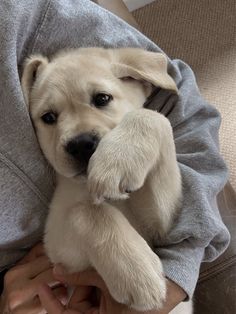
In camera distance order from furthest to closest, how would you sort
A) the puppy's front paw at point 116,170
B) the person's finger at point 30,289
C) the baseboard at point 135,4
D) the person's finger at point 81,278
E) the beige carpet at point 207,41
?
the baseboard at point 135,4, the beige carpet at point 207,41, the person's finger at point 30,289, the person's finger at point 81,278, the puppy's front paw at point 116,170

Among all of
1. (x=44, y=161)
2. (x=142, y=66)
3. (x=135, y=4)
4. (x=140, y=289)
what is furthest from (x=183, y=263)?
(x=135, y=4)

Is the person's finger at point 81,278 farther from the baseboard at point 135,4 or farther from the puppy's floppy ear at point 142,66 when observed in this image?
the baseboard at point 135,4

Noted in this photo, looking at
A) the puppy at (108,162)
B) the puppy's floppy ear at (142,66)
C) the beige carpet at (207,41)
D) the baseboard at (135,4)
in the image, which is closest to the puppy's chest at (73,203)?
the puppy at (108,162)

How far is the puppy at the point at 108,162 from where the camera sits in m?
1.00

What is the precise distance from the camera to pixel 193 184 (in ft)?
3.82

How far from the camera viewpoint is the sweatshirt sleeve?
108 centimetres

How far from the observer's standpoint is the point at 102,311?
1.09 m

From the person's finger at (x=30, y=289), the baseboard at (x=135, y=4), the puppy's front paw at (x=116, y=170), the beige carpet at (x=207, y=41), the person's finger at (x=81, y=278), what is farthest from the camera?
the baseboard at (x=135, y=4)

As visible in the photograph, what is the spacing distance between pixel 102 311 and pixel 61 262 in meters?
0.16

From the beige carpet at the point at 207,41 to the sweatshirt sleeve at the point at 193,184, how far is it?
568mm

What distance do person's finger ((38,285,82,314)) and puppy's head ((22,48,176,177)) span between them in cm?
30

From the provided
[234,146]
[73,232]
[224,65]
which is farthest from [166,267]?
[224,65]

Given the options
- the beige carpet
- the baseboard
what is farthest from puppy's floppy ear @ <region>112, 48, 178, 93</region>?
the baseboard

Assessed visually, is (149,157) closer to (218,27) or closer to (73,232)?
(73,232)
